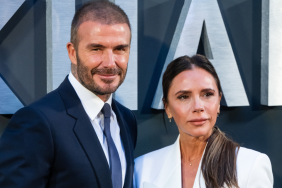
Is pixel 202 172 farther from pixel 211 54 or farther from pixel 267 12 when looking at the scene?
pixel 267 12

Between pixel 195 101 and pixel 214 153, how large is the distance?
1.08 feet

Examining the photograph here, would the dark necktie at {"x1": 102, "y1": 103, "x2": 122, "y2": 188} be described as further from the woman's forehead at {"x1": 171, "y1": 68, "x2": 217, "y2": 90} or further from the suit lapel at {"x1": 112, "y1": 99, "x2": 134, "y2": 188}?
the woman's forehead at {"x1": 171, "y1": 68, "x2": 217, "y2": 90}

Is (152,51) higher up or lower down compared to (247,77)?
higher up

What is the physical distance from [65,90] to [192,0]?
1554mm

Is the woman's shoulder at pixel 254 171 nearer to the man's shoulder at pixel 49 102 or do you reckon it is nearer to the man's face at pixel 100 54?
the man's face at pixel 100 54

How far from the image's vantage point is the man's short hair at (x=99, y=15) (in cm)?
141

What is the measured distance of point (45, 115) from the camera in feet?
4.23

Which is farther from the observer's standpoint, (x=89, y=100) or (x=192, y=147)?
(x=192, y=147)

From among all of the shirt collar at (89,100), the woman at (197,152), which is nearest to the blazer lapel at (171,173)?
the woman at (197,152)

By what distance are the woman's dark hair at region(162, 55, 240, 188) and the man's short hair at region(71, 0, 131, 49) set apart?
49cm

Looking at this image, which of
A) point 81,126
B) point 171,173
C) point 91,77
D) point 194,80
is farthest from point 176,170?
point 91,77

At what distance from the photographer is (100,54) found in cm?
142

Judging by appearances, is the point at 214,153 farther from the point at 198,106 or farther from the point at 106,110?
the point at 106,110

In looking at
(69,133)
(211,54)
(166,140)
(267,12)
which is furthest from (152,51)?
(69,133)
